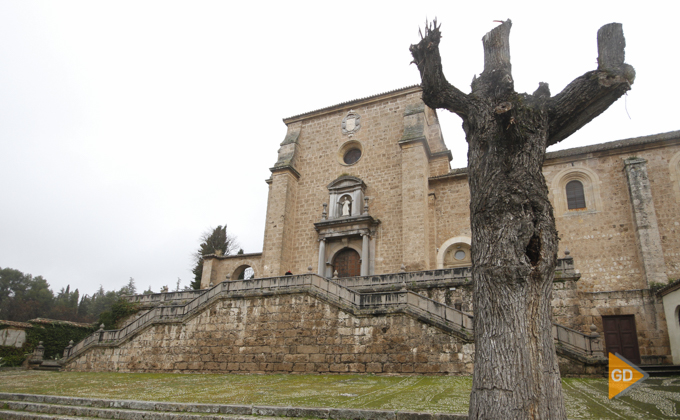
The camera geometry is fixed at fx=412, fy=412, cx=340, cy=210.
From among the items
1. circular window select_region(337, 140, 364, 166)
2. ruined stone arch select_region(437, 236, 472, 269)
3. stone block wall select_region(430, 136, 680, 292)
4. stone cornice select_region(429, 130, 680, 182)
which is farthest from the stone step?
circular window select_region(337, 140, 364, 166)

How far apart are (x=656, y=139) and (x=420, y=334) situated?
14.1m

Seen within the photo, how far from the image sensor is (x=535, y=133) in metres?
4.60

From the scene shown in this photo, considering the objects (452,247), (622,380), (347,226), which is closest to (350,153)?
(347,226)

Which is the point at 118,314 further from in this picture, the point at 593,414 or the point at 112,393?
the point at 593,414

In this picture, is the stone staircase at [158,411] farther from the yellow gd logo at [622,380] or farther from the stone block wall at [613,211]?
the stone block wall at [613,211]

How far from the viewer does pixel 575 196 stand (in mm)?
18562

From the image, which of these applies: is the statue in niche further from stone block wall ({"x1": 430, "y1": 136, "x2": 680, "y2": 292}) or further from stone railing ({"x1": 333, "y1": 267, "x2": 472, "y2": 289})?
stone railing ({"x1": 333, "y1": 267, "x2": 472, "y2": 289})

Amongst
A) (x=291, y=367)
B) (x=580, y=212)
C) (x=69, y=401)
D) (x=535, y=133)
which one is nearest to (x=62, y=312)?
(x=291, y=367)

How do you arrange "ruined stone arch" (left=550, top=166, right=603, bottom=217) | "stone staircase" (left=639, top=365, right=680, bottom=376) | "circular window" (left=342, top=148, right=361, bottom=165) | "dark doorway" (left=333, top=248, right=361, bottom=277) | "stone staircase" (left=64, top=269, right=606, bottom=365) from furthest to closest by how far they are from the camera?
1. "circular window" (left=342, top=148, right=361, bottom=165)
2. "dark doorway" (left=333, top=248, right=361, bottom=277)
3. "ruined stone arch" (left=550, top=166, right=603, bottom=217)
4. "stone staircase" (left=639, top=365, right=680, bottom=376)
5. "stone staircase" (left=64, top=269, right=606, bottom=365)

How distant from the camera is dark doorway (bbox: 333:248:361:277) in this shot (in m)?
20.6

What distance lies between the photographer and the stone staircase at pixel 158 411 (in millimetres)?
5133

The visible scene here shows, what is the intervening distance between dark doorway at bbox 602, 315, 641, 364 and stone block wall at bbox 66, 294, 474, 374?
310 inches

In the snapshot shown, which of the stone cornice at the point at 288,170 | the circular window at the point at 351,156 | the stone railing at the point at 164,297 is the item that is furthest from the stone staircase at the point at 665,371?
the stone cornice at the point at 288,170

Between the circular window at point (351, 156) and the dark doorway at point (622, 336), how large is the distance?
1383 cm
